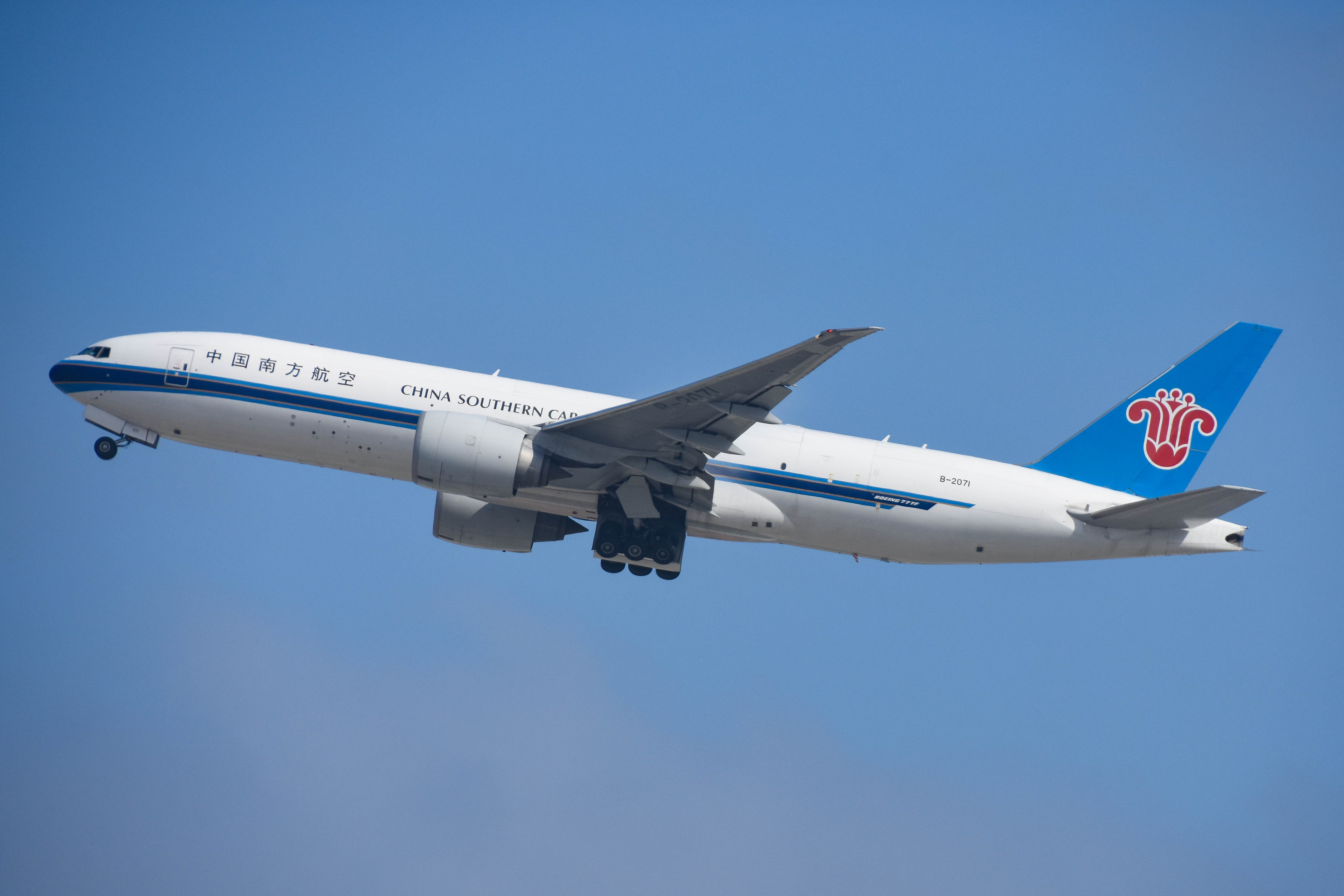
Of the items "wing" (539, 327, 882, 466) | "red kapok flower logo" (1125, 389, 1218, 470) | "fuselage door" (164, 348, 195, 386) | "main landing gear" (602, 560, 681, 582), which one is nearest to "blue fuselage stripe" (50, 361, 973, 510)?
"fuselage door" (164, 348, 195, 386)

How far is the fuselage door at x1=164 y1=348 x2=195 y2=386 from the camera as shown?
92.7 feet

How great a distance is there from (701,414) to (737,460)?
2.62m

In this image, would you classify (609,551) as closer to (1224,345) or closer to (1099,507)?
(1099,507)

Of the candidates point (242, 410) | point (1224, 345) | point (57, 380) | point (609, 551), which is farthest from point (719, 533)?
point (57, 380)

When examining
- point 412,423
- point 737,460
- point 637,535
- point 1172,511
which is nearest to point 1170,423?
point 1172,511

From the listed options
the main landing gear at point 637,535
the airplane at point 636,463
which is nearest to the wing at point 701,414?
the airplane at point 636,463

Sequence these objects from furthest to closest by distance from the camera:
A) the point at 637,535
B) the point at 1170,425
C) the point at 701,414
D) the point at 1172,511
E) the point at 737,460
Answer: the point at 1170,425
the point at 637,535
the point at 737,460
the point at 1172,511
the point at 701,414

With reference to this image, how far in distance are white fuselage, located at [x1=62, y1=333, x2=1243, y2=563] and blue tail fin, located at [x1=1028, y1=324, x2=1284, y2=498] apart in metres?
1.29

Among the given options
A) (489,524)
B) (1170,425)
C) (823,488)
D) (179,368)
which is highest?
(1170,425)

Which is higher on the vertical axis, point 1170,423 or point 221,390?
point 1170,423

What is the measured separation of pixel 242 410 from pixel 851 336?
49.4 feet

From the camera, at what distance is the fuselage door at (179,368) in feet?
92.7

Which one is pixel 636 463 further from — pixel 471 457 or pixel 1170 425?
pixel 1170 425

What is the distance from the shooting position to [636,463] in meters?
26.9
